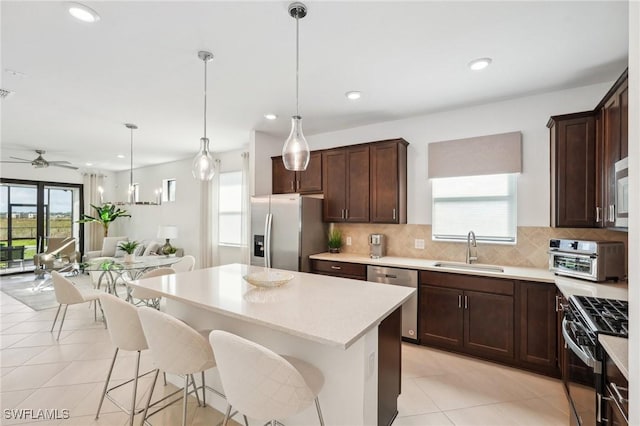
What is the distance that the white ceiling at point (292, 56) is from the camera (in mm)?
1842

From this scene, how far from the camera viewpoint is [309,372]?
59.9 inches

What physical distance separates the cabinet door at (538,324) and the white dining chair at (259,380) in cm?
230

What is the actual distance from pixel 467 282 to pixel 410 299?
2.06ft

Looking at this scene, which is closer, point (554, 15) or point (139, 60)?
point (554, 15)

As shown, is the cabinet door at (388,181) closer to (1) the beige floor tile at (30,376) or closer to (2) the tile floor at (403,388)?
(2) the tile floor at (403,388)

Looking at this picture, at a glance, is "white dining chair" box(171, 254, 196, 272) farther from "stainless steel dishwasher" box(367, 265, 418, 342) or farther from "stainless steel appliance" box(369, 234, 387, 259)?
"stainless steel dishwasher" box(367, 265, 418, 342)

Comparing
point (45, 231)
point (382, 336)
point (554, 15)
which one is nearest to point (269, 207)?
point (382, 336)

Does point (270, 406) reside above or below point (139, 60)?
below

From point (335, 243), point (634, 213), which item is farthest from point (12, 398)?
point (634, 213)

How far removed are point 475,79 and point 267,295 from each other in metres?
2.69

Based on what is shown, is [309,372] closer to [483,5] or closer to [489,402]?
[489,402]

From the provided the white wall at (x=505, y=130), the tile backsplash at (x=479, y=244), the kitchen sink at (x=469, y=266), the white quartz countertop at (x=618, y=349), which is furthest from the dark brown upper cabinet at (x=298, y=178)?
the white quartz countertop at (x=618, y=349)

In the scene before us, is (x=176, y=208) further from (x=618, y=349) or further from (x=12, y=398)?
(x=618, y=349)

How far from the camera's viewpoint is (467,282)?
2.86m
